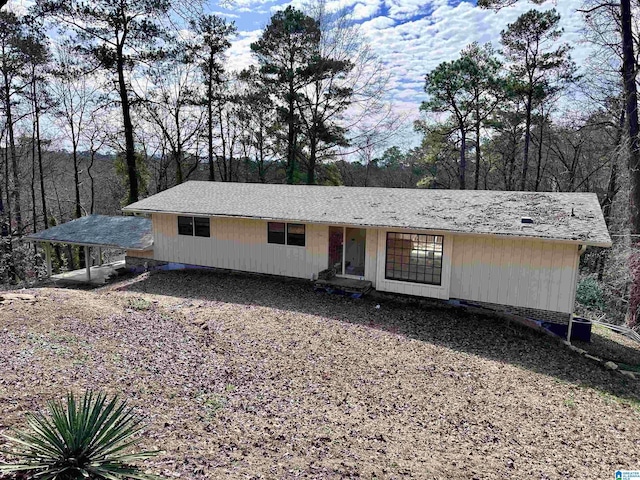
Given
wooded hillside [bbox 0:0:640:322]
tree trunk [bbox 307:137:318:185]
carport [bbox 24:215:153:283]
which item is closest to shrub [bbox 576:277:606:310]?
wooded hillside [bbox 0:0:640:322]

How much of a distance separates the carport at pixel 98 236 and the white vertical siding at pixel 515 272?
11.0m

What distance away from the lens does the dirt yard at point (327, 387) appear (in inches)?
189

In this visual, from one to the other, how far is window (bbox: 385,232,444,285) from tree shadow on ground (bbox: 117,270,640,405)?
0.67 metres

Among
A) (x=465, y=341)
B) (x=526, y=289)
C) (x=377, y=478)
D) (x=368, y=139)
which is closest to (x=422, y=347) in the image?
(x=465, y=341)

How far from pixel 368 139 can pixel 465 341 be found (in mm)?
17483

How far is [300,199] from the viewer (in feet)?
47.4

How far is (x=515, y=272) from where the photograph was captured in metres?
10.2

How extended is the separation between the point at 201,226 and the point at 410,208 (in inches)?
287

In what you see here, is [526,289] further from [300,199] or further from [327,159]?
[327,159]

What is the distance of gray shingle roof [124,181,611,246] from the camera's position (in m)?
10.0

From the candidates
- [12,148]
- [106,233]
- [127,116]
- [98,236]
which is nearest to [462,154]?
[127,116]

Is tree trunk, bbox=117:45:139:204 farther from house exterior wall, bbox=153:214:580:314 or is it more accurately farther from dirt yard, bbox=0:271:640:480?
dirt yard, bbox=0:271:640:480

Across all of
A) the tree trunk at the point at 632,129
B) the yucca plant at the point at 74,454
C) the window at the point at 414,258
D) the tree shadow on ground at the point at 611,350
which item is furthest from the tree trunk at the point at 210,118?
the yucca plant at the point at 74,454

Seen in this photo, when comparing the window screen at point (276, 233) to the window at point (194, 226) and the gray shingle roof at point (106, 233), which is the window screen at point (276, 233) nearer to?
the window at point (194, 226)
